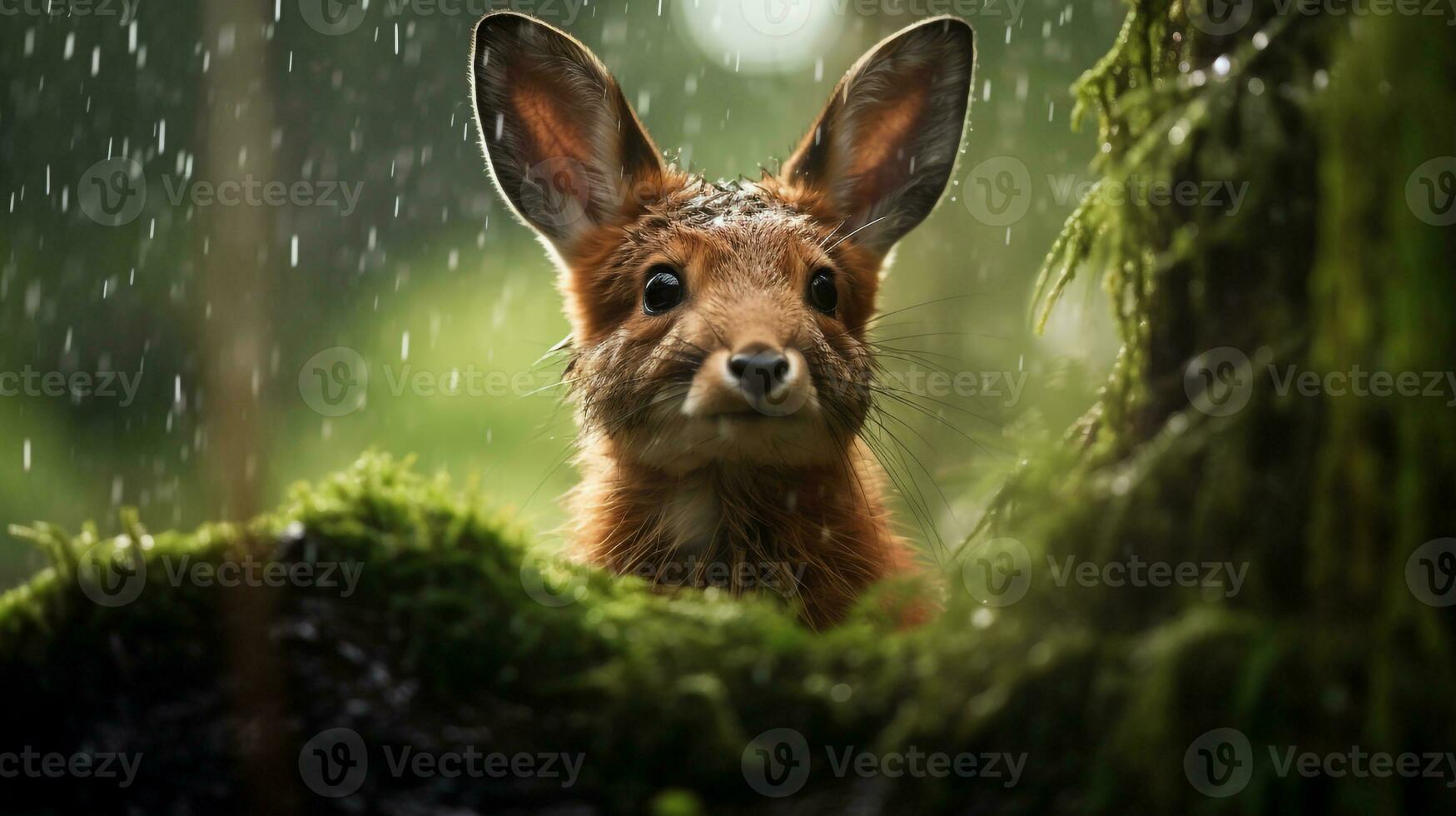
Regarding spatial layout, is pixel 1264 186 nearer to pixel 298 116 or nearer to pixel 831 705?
pixel 831 705

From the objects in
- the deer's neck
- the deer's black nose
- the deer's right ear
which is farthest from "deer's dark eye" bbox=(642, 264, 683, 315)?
the deer's black nose

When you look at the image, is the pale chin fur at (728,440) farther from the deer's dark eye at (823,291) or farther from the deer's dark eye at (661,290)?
the deer's dark eye at (823,291)

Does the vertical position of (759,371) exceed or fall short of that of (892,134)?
it falls short

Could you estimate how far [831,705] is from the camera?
1896 mm

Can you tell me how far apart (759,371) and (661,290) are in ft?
3.74

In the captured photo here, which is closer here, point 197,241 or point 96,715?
point 96,715

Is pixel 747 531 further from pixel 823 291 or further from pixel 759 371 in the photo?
pixel 823 291

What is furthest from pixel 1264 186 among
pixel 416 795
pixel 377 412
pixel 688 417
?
pixel 377 412

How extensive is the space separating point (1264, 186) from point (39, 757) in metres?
2.48

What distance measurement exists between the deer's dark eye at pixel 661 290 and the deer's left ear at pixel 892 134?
3.87ft

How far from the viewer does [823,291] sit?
17.8ft

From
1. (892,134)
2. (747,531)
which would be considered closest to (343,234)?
(892,134)

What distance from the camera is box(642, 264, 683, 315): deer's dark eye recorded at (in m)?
5.17

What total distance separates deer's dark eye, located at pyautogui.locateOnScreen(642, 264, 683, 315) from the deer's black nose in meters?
0.93
